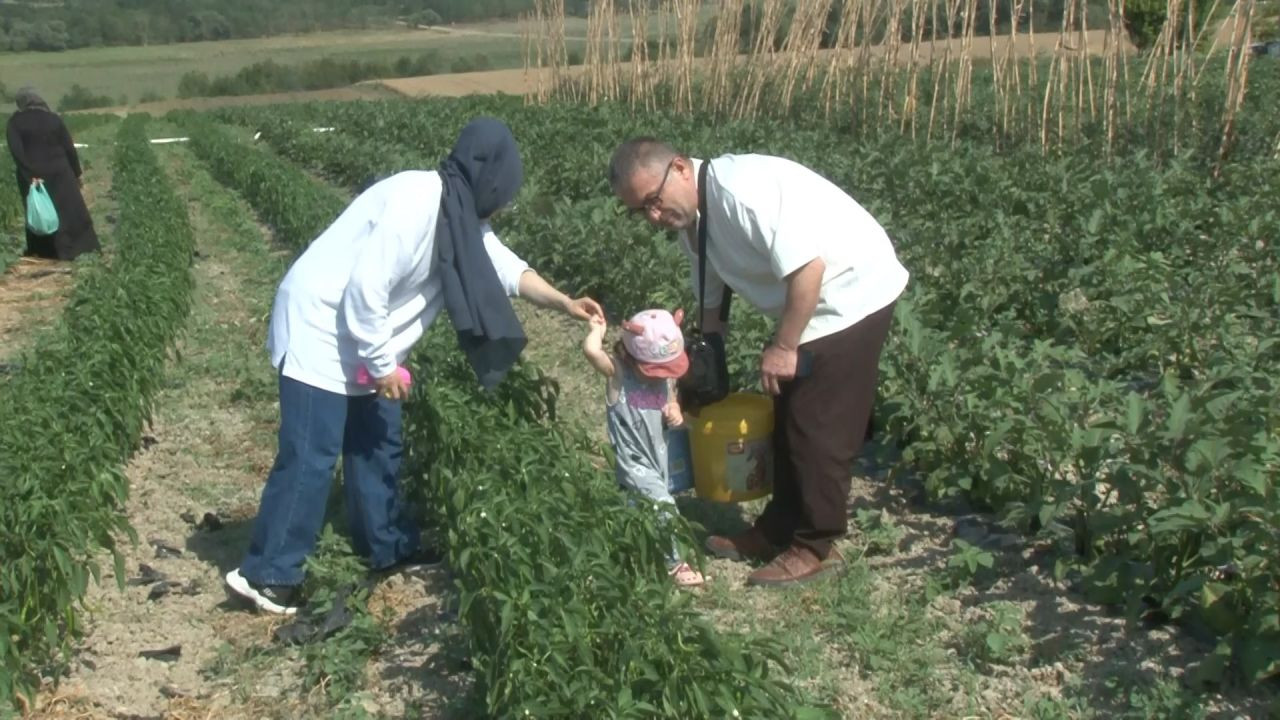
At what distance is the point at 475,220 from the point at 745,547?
148 centimetres

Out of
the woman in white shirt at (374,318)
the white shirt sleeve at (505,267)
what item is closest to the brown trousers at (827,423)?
the woman in white shirt at (374,318)

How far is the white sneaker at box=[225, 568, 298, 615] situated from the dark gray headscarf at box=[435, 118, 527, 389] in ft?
3.66

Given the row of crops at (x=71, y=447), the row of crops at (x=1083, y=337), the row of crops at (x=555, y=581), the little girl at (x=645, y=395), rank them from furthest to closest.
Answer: the little girl at (x=645, y=395) → the row of crops at (x=71, y=447) → the row of crops at (x=1083, y=337) → the row of crops at (x=555, y=581)

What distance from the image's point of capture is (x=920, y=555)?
189 inches

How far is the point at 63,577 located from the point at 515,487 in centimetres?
136

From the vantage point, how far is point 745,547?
16.1ft

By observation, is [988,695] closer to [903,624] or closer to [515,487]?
[903,624]

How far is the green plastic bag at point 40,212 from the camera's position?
12.3 m

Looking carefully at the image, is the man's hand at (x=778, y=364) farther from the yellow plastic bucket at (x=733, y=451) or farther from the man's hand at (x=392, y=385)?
the man's hand at (x=392, y=385)

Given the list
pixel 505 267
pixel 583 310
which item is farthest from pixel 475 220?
pixel 583 310

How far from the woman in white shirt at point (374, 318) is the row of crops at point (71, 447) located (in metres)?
0.55

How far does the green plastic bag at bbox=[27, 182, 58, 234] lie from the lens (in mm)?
12328

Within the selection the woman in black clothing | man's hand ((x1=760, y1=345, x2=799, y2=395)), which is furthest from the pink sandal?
the woman in black clothing

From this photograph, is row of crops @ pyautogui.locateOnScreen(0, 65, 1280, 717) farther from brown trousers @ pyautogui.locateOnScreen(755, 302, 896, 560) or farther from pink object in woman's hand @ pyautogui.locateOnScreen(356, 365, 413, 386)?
brown trousers @ pyautogui.locateOnScreen(755, 302, 896, 560)
